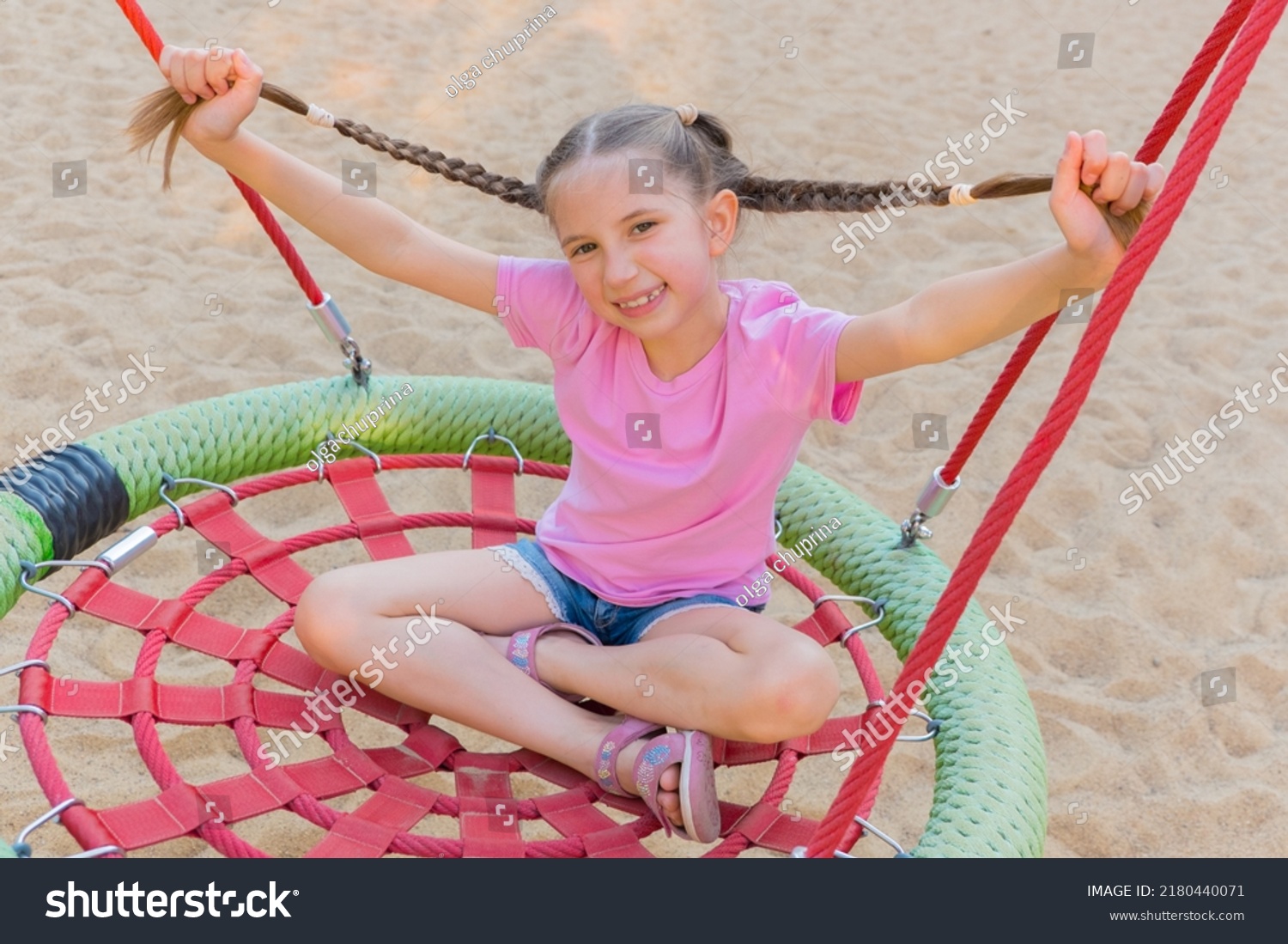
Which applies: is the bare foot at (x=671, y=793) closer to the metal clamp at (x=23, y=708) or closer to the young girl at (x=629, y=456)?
the young girl at (x=629, y=456)

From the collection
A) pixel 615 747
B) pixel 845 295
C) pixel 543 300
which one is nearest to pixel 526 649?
pixel 615 747

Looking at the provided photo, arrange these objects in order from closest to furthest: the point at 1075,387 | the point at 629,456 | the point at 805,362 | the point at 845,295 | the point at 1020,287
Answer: the point at 1075,387 < the point at 1020,287 < the point at 805,362 < the point at 629,456 < the point at 845,295

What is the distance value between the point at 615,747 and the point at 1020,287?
0.58m

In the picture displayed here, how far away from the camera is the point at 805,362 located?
4.15ft

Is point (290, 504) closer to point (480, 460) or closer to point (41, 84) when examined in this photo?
point (480, 460)

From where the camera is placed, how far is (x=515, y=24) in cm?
373

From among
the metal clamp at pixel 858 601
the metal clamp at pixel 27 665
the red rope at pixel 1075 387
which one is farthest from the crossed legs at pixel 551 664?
the red rope at pixel 1075 387

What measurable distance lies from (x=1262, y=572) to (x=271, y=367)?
65.3 inches

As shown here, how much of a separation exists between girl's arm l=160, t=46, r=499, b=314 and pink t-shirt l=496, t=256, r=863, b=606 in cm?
5

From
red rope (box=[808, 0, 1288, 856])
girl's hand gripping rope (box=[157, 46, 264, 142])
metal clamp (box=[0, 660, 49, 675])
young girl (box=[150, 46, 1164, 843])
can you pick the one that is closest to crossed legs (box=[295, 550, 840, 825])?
young girl (box=[150, 46, 1164, 843])

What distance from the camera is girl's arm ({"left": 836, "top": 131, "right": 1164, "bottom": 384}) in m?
0.93

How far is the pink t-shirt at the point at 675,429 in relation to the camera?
4.23 feet

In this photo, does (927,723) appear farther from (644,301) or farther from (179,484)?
(179,484)

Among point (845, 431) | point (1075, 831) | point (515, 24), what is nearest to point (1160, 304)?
point (845, 431)
